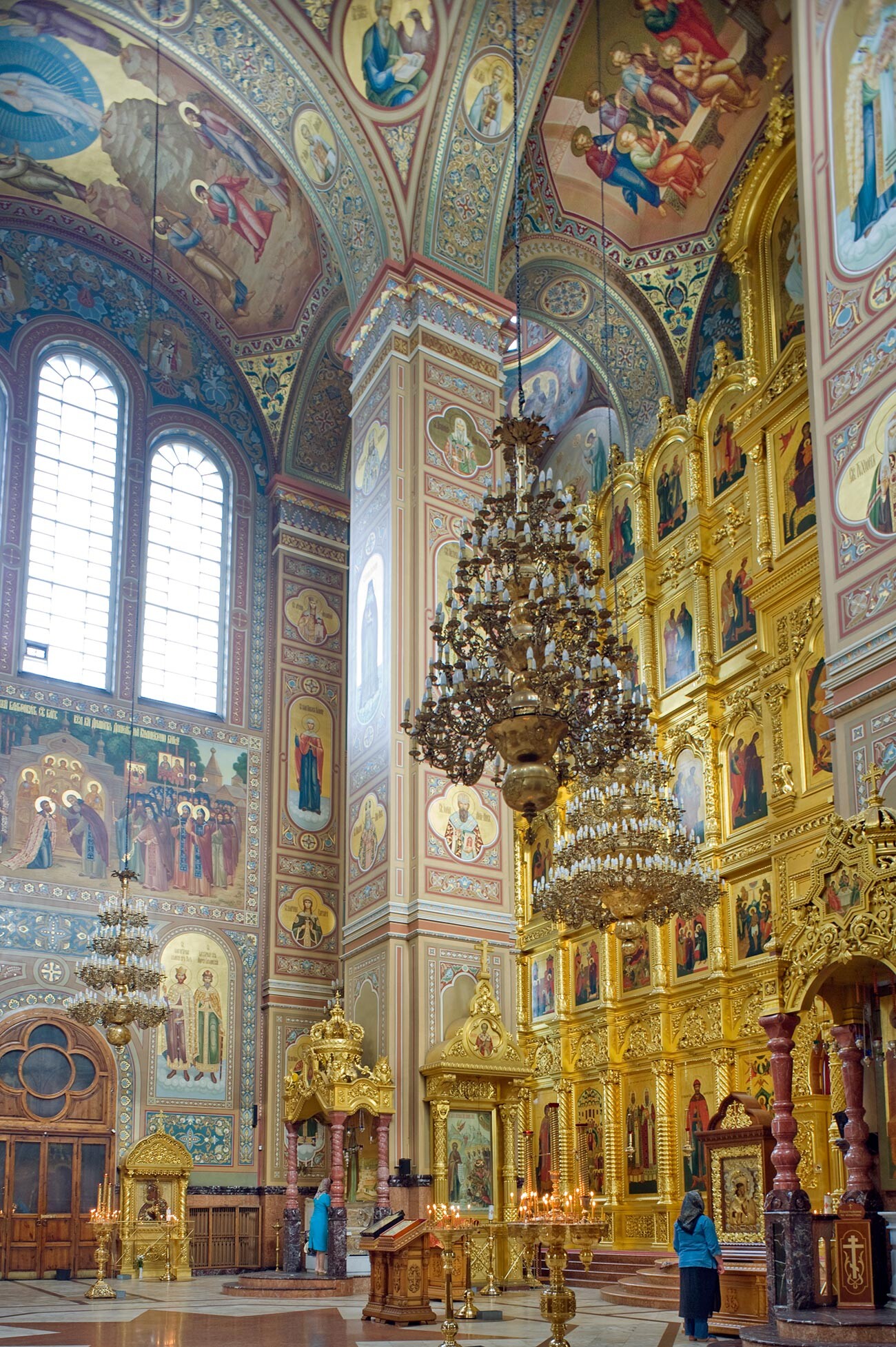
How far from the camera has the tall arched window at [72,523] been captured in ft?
59.4

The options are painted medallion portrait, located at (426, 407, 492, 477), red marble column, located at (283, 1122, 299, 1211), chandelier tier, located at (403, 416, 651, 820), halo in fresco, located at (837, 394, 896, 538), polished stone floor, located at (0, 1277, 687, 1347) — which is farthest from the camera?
painted medallion portrait, located at (426, 407, 492, 477)

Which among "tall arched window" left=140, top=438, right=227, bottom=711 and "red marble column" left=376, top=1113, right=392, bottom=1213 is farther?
"tall arched window" left=140, top=438, right=227, bottom=711

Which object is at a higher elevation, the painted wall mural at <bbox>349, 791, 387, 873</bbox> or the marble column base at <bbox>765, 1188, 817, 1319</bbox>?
the painted wall mural at <bbox>349, 791, 387, 873</bbox>

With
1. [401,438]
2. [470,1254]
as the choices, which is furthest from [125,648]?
[470,1254]

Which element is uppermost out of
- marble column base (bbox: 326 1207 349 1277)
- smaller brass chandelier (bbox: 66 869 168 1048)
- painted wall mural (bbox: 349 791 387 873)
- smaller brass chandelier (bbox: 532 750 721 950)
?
painted wall mural (bbox: 349 791 387 873)

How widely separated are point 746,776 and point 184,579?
28.9ft

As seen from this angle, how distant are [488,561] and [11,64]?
12134 millimetres

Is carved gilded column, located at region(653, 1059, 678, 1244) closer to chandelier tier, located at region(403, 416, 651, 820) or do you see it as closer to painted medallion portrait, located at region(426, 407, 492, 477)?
painted medallion portrait, located at region(426, 407, 492, 477)

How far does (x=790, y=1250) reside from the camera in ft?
25.6

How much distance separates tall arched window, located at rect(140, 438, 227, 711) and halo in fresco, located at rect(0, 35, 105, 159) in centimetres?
444

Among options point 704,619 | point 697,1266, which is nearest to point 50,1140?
point 697,1266

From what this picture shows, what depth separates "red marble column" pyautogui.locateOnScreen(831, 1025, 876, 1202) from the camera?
7926 millimetres

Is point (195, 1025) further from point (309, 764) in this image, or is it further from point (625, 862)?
point (625, 862)

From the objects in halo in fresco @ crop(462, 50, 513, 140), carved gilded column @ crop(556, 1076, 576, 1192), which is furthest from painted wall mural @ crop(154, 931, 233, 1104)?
halo in fresco @ crop(462, 50, 513, 140)
